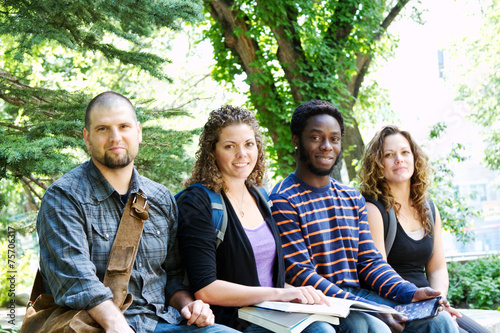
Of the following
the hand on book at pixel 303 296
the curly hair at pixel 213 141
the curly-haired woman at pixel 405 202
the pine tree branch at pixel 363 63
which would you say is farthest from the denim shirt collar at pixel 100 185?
the pine tree branch at pixel 363 63

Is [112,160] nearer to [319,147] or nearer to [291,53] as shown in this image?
[319,147]

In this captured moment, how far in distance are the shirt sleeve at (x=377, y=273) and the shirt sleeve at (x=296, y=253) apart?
28 centimetres

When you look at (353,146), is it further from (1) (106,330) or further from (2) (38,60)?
(1) (106,330)

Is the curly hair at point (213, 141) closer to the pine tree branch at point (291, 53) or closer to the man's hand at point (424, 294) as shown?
the man's hand at point (424, 294)

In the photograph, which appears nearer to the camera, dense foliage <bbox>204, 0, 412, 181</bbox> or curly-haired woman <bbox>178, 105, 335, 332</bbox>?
curly-haired woman <bbox>178, 105, 335, 332</bbox>

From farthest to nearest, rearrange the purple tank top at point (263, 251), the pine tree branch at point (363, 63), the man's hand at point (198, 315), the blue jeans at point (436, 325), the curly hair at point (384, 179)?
1. the pine tree branch at point (363, 63)
2. the curly hair at point (384, 179)
3. the blue jeans at point (436, 325)
4. the purple tank top at point (263, 251)
5. the man's hand at point (198, 315)

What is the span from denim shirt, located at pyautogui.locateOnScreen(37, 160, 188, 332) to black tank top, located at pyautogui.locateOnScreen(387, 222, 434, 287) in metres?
1.51

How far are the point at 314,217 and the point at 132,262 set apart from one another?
A: 1172 mm

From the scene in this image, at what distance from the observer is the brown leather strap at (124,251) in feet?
7.66

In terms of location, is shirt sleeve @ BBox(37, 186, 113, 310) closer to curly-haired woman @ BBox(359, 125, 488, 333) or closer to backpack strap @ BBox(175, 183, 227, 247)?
backpack strap @ BBox(175, 183, 227, 247)

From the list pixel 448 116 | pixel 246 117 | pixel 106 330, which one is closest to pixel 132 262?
pixel 106 330

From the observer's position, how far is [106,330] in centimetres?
216

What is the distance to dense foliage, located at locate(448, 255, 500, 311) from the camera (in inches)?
301

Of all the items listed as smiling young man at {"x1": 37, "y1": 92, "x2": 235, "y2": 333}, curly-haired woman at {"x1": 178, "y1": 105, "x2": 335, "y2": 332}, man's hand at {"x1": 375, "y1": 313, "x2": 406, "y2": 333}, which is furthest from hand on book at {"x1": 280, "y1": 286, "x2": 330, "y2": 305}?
man's hand at {"x1": 375, "y1": 313, "x2": 406, "y2": 333}
